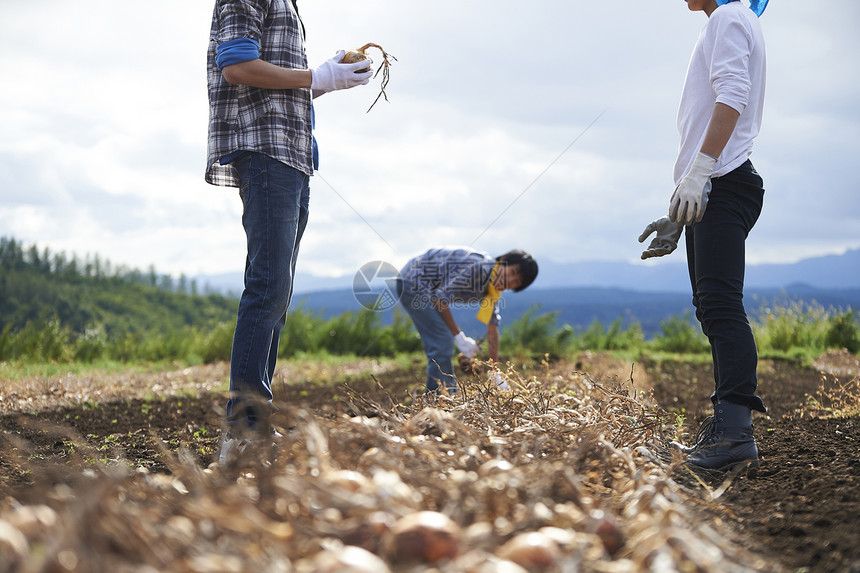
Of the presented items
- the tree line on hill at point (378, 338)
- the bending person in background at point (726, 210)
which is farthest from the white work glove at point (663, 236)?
the tree line on hill at point (378, 338)

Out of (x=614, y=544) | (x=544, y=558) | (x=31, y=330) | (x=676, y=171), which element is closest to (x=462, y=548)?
(x=544, y=558)

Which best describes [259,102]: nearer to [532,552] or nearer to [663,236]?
[663,236]

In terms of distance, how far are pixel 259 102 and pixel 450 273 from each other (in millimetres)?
2707

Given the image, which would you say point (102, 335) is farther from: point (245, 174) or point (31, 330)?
point (245, 174)

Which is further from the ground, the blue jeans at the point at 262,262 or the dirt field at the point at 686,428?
the blue jeans at the point at 262,262

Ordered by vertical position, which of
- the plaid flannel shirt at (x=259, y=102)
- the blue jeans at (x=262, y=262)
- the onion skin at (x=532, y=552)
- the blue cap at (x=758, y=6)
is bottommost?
the onion skin at (x=532, y=552)

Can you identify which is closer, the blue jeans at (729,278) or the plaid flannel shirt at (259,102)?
the blue jeans at (729,278)

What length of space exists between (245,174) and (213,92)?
1.35 ft

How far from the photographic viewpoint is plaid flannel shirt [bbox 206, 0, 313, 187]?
2666mm

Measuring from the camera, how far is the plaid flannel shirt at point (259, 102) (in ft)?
8.75


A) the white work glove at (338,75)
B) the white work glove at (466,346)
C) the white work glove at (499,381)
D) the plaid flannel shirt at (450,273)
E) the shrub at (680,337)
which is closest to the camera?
the white work glove at (499,381)

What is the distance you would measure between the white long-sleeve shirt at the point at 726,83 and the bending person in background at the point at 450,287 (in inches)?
91.0

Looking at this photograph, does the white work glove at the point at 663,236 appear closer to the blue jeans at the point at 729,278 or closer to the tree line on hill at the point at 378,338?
the blue jeans at the point at 729,278

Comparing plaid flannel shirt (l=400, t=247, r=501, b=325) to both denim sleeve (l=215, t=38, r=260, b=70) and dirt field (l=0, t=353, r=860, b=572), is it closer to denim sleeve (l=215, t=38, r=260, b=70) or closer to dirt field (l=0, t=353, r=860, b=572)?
dirt field (l=0, t=353, r=860, b=572)
